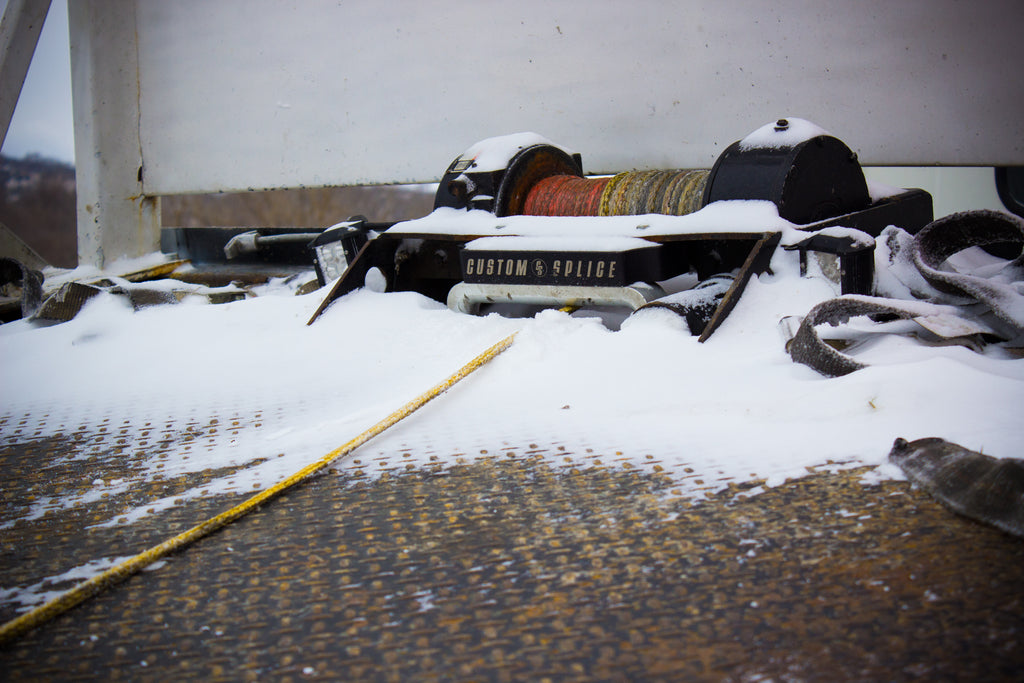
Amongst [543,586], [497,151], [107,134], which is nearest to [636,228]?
[497,151]

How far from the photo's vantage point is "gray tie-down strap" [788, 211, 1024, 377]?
168 centimetres

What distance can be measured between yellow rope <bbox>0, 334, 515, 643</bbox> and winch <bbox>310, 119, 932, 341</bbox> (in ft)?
2.52

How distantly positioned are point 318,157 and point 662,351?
3.23 m

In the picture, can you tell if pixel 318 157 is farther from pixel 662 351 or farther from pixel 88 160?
pixel 662 351

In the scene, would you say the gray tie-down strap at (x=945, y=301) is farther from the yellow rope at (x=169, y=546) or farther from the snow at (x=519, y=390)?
the yellow rope at (x=169, y=546)

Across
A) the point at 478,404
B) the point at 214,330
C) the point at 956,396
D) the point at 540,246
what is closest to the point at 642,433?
the point at 478,404

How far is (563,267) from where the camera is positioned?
2.29 metres

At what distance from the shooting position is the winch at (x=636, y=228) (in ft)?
7.02

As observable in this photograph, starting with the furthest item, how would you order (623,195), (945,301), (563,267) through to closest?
(623,195), (563,267), (945,301)

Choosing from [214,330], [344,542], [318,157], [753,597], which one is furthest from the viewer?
[318,157]

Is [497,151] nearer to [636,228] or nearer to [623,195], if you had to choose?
[623,195]

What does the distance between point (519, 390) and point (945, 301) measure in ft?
3.59

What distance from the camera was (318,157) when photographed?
4.52 metres

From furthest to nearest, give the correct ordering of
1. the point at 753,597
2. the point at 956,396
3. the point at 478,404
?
the point at 478,404
the point at 956,396
the point at 753,597
